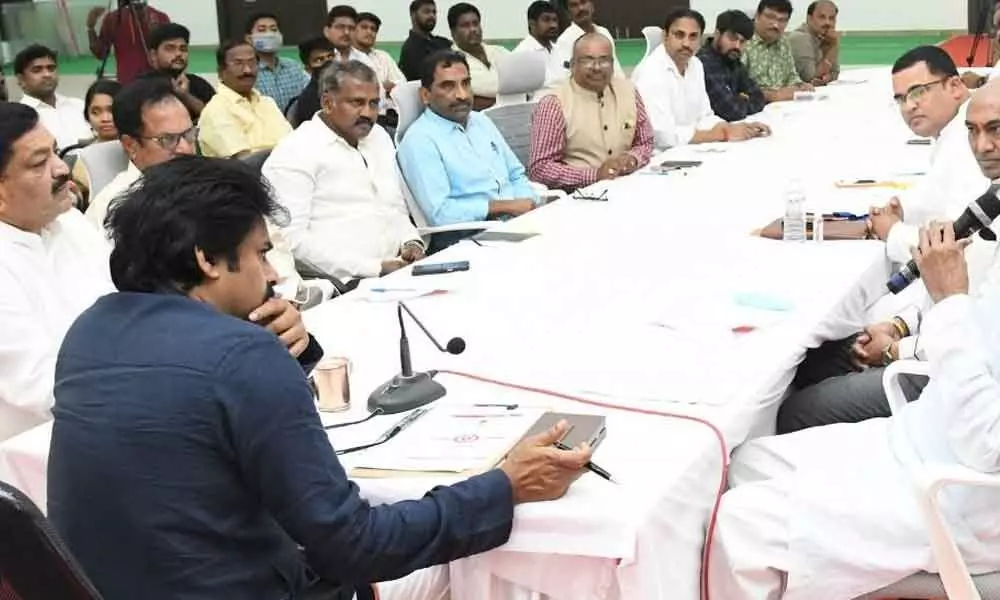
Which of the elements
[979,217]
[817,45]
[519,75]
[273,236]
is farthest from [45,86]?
[979,217]

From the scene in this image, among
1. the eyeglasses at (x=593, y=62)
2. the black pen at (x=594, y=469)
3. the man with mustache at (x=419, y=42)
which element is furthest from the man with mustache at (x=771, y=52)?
the black pen at (x=594, y=469)

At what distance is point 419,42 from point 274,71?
56.1 inches

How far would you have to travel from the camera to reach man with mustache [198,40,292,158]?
517cm

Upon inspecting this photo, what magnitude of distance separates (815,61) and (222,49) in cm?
409

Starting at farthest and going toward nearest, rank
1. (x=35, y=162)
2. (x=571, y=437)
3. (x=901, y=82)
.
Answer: (x=901, y=82), (x=35, y=162), (x=571, y=437)

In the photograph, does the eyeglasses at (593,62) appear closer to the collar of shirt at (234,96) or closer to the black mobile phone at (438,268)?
the collar of shirt at (234,96)

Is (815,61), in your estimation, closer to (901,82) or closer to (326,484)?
(901,82)

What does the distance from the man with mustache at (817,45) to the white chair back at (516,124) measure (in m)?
3.03

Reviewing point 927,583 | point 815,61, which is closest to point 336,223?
point 927,583

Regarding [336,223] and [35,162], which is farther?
[336,223]

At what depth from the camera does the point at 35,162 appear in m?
2.28

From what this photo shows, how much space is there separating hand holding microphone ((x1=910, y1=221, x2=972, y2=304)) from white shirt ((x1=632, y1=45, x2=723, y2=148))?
3347mm

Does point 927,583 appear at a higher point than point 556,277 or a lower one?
lower

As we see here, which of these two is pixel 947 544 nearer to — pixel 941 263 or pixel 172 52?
pixel 941 263
